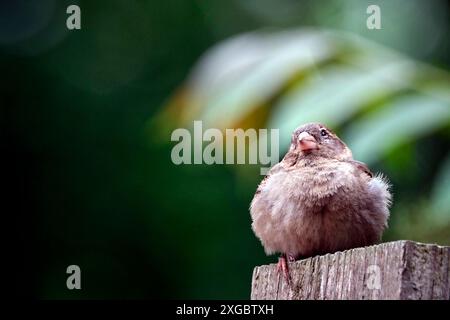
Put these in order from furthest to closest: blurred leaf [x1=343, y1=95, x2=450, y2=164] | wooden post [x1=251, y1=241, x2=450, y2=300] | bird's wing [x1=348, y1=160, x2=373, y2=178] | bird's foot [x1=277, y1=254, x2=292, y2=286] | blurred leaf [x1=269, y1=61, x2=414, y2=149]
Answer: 1. bird's wing [x1=348, y1=160, x2=373, y2=178]
2. blurred leaf [x1=269, y1=61, x2=414, y2=149]
3. blurred leaf [x1=343, y1=95, x2=450, y2=164]
4. bird's foot [x1=277, y1=254, x2=292, y2=286]
5. wooden post [x1=251, y1=241, x2=450, y2=300]

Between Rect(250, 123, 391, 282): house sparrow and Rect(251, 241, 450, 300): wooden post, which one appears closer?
Rect(251, 241, 450, 300): wooden post

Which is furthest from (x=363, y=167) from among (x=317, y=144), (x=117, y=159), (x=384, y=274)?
(x=117, y=159)

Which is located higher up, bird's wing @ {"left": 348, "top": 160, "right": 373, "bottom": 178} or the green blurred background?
the green blurred background

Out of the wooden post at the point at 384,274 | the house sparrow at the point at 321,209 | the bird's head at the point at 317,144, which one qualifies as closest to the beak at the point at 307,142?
the bird's head at the point at 317,144

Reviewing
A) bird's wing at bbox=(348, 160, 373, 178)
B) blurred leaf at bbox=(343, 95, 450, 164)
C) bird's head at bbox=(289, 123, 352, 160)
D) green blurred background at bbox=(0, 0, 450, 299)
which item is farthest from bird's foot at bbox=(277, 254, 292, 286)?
green blurred background at bbox=(0, 0, 450, 299)

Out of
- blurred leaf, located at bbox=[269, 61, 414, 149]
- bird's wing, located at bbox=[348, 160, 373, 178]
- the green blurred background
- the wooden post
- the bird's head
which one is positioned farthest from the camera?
the green blurred background

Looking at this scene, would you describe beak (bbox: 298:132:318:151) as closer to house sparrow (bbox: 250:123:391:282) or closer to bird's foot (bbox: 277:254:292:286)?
house sparrow (bbox: 250:123:391:282)

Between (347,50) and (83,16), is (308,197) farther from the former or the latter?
(83,16)

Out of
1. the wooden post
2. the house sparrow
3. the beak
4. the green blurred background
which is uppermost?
the green blurred background
